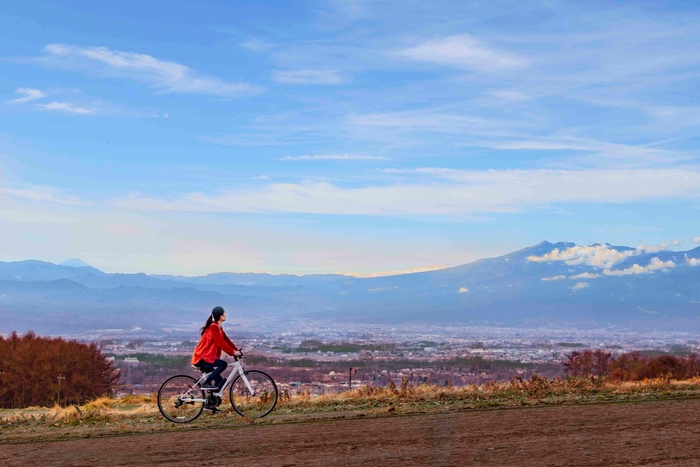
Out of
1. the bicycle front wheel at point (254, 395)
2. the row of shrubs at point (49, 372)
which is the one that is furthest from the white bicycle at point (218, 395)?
the row of shrubs at point (49, 372)

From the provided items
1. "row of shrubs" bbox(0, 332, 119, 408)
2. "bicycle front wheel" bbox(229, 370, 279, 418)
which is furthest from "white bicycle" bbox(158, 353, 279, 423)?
"row of shrubs" bbox(0, 332, 119, 408)

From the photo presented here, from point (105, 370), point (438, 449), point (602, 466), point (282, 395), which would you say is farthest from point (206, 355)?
point (105, 370)

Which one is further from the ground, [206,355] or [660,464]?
[206,355]

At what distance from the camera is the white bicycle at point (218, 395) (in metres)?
14.4

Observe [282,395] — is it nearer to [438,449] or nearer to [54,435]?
[54,435]

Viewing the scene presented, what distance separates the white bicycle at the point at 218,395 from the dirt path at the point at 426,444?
1.55m

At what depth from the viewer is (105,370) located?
55094mm

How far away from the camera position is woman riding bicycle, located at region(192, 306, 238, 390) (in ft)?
46.5

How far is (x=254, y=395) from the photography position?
14570 mm

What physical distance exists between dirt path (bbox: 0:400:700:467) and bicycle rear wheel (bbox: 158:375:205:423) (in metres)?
1.54

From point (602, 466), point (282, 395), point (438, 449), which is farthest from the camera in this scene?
point (282, 395)

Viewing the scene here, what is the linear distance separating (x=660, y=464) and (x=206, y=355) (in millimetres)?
7881

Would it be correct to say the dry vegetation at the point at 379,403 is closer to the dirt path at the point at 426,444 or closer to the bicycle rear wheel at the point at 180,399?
the bicycle rear wheel at the point at 180,399

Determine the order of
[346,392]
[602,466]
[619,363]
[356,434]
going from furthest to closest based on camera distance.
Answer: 1. [619,363]
2. [346,392]
3. [356,434]
4. [602,466]
